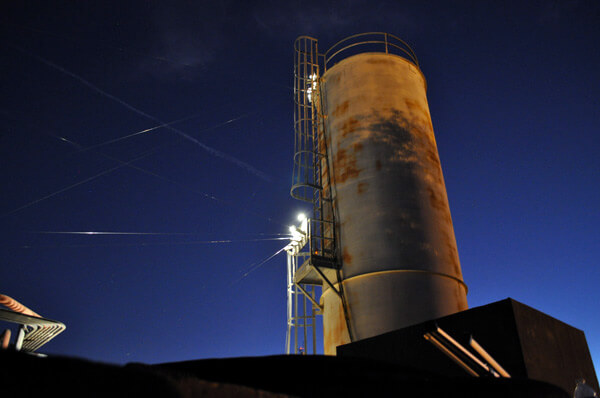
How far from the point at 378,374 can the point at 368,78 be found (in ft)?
49.4

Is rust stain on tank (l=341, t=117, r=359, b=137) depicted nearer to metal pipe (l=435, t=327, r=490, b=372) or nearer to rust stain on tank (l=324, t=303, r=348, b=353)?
rust stain on tank (l=324, t=303, r=348, b=353)

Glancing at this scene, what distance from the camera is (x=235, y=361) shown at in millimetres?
3250

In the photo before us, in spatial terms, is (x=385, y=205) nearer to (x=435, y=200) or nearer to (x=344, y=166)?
(x=435, y=200)

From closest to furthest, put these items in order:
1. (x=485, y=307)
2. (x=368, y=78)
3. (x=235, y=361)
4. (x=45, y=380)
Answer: (x=45, y=380) < (x=235, y=361) < (x=485, y=307) < (x=368, y=78)

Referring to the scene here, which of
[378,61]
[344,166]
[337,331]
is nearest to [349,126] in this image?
[344,166]

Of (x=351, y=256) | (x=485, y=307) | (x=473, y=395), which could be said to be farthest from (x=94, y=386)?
(x=351, y=256)

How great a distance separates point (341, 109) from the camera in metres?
16.9

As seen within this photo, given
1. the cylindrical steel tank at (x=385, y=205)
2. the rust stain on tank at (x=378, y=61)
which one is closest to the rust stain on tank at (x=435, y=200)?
the cylindrical steel tank at (x=385, y=205)

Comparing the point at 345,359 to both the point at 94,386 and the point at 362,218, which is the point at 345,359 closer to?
the point at 94,386

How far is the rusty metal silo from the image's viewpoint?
13.3 m

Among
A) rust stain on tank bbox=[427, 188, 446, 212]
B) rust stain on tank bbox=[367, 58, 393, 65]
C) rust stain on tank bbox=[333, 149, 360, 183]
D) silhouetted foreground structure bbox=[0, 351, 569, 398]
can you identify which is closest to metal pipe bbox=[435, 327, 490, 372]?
silhouetted foreground structure bbox=[0, 351, 569, 398]

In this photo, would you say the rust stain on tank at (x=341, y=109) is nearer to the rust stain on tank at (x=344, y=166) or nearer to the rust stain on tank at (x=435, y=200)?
the rust stain on tank at (x=344, y=166)

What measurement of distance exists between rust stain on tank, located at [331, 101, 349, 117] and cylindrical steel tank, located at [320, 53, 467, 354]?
2.2 inches

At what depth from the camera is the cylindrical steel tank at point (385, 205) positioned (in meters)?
13.3
